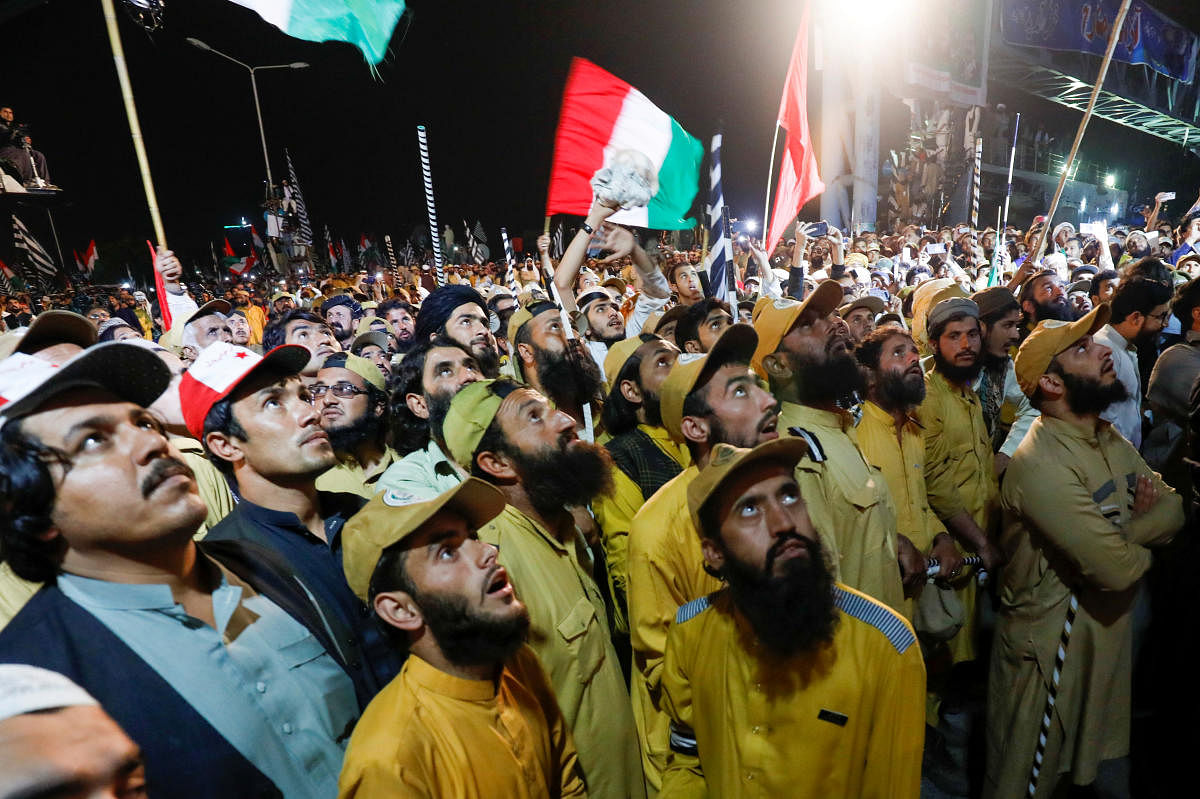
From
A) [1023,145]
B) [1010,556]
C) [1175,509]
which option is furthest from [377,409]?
[1023,145]

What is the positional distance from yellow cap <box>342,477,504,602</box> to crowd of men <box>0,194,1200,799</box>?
A: 1 cm

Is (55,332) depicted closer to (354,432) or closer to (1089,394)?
(354,432)

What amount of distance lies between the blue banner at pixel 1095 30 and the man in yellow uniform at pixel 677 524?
3183cm

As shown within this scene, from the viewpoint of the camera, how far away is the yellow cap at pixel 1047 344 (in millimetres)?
3057

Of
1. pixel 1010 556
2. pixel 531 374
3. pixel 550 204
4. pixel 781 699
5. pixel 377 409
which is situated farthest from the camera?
pixel 550 204

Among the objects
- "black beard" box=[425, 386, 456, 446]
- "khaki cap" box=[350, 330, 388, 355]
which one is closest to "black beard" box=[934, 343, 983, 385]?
"black beard" box=[425, 386, 456, 446]

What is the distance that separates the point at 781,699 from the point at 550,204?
4589mm

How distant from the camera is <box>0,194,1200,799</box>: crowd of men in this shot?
62.0 inches

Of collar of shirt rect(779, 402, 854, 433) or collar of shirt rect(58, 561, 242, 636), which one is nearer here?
collar of shirt rect(58, 561, 242, 636)

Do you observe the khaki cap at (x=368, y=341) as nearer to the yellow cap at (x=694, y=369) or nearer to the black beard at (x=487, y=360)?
the black beard at (x=487, y=360)

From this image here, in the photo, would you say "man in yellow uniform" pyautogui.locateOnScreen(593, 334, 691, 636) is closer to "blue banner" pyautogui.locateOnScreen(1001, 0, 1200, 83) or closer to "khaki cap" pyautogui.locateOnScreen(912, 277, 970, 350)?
"khaki cap" pyautogui.locateOnScreen(912, 277, 970, 350)

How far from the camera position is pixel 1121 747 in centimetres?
291

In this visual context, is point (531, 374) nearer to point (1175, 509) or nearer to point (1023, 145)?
point (1175, 509)

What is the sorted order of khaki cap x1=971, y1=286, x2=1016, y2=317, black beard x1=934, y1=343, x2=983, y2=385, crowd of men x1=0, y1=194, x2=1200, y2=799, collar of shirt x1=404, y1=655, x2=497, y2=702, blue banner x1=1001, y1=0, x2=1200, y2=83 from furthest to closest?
1. blue banner x1=1001, y1=0, x2=1200, y2=83
2. khaki cap x1=971, y1=286, x2=1016, y2=317
3. black beard x1=934, y1=343, x2=983, y2=385
4. collar of shirt x1=404, y1=655, x2=497, y2=702
5. crowd of men x1=0, y1=194, x2=1200, y2=799
